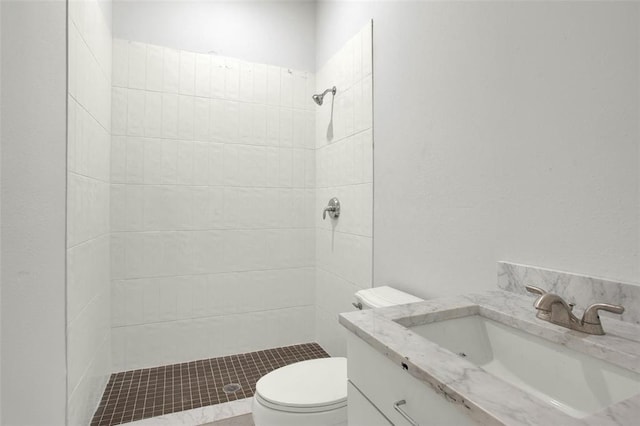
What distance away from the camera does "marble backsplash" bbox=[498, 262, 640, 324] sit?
76 cm

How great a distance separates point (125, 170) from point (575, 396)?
227cm

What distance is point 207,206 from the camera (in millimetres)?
2225

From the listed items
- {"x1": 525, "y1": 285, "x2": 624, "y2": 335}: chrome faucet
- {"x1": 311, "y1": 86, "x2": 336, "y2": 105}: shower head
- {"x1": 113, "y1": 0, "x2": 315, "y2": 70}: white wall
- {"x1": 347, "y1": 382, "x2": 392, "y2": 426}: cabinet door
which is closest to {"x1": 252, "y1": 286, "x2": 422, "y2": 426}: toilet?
{"x1": 347, "y1": 382, "x2": 392, "y2": 426}: cabinet door

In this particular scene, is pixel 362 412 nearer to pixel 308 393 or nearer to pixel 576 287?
pixel 308 393

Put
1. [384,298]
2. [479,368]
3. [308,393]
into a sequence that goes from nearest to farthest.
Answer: [479,368]
[308,393]
[384,298]

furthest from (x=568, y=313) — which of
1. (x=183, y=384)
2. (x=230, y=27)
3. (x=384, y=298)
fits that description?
(x=230, y=27)

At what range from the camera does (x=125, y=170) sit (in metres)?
2.04

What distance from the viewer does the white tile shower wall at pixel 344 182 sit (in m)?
1.85

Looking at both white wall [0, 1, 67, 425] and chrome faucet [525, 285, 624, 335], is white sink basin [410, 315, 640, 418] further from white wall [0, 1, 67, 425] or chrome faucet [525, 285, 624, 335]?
white wall [0, 1, 67, 425]

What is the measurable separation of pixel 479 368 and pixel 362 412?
353mm

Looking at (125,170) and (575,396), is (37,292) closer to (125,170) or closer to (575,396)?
(125,170)

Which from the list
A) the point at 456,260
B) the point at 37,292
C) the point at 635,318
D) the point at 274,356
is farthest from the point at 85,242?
the point at 635,318

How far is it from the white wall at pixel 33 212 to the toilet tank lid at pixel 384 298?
1.14m

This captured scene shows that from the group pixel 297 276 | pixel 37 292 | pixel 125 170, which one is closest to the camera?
pixel 37 292
